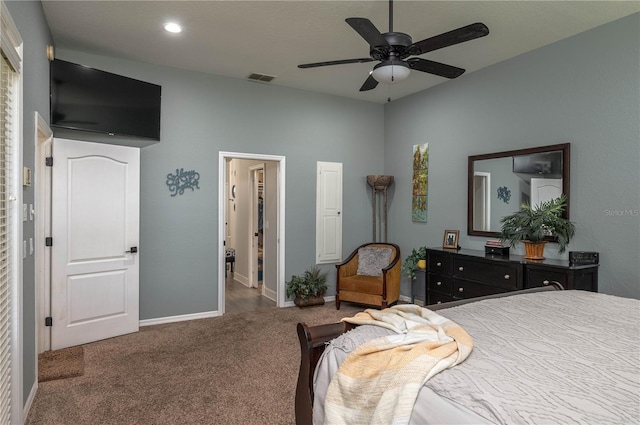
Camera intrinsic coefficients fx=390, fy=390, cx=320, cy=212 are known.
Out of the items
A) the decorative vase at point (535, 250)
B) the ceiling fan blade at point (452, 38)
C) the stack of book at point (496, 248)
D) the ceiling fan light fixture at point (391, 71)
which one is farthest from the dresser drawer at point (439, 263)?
the ceiling fan blade at point (452, 38)

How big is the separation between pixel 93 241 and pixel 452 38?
361 centimetres

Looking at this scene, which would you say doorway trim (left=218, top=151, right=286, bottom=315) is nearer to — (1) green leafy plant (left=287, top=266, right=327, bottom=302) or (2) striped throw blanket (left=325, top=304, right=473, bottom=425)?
(1) green leafy plant (left=287, top=266, right=327, bottom=302)

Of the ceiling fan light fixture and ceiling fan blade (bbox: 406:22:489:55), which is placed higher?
ceiling fan blade (bbox: 406:22:489:55)

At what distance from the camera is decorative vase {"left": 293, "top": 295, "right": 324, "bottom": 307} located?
5090mm

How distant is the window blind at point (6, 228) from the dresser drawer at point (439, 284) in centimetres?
377

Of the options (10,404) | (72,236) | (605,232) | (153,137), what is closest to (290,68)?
(153,137)

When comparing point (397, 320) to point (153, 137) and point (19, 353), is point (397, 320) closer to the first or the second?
point (19, 353)

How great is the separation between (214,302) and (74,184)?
2009 millimetres

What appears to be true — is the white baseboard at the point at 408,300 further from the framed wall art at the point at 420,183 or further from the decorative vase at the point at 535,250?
the decorative vase at the point at 535,250

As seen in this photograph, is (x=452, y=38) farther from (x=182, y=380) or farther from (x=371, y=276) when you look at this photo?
(x=371, y=276)

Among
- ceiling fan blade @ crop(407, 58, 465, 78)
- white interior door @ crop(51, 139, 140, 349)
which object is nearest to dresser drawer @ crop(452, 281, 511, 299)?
ceiling fan blade @ crop(407, 58, 465, 78)

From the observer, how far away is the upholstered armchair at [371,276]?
15.6 ft

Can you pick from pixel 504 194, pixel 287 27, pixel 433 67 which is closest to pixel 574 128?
pixel 504 194

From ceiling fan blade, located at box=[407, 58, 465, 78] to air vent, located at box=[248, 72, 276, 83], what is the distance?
2302 millimetres
